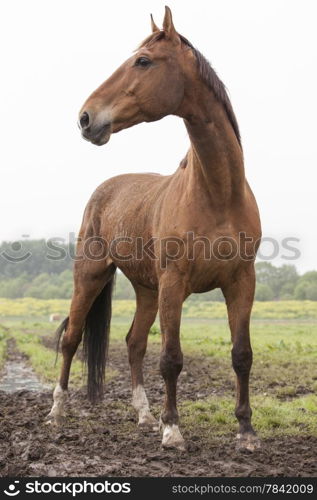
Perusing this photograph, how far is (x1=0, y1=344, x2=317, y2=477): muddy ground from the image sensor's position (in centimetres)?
473

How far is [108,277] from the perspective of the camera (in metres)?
8.05

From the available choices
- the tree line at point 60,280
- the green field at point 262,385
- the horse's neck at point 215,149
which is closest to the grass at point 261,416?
the green field at point 262,385

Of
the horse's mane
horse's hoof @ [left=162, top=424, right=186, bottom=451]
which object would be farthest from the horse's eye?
horse's hoof @ [left=162, top=424, right=186, bottom=451]

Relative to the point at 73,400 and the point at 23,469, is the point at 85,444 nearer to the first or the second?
the point at 23,469

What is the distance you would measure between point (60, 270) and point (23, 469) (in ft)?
250

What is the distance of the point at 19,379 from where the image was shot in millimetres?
12375

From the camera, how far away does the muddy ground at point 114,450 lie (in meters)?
4.73

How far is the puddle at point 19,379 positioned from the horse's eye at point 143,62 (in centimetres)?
665

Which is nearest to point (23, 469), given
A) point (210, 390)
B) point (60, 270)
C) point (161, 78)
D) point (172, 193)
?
point (172, 193)

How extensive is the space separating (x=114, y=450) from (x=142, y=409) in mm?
1658

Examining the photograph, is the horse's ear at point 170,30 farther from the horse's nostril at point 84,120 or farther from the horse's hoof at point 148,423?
the horse's hoof at point 148,423

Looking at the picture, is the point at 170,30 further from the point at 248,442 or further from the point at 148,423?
the point at 148,423

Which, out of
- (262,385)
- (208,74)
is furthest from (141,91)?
(262,385)
